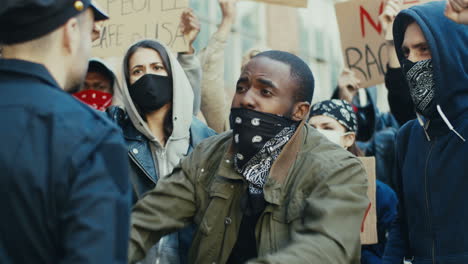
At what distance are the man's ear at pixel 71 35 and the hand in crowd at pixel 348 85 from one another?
399cm

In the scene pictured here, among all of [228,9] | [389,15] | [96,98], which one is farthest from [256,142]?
[228,9]

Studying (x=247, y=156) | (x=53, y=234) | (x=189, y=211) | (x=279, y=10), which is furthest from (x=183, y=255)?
(x=279, y=10)

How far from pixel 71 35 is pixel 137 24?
3.14m

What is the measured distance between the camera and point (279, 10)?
17.3 metres

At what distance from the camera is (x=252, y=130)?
3170 mm

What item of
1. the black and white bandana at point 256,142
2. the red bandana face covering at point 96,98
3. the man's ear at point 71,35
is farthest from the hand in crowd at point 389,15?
the man's ear at point 71,35

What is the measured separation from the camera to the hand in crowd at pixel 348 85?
19.8ft

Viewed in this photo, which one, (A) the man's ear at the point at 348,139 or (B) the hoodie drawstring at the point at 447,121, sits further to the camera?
(A) the man's ear at the point at 348,139

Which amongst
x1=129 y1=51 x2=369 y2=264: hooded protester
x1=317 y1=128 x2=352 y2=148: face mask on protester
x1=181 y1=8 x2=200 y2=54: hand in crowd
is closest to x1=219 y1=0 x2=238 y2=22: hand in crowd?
x1=181 y1=8 x2=200 y2=54: hand in crowd

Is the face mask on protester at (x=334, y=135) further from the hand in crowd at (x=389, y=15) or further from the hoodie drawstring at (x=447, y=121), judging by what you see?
the hoodie drawstring at (x=447, y=121)

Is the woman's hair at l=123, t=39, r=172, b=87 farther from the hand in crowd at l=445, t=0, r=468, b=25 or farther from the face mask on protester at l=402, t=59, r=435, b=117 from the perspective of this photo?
the hand in crowd at l=445, t=0, r=468, b=25

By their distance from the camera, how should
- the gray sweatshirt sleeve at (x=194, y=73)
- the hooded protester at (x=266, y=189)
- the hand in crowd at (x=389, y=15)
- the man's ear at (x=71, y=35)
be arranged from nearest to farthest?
the man's ear at (x=71, y=35), the hooded protester at (x=266, y=189), the gray sweatshirt sleeve at (x=194, y=73), the hand in crowd at (x=389, y=15)

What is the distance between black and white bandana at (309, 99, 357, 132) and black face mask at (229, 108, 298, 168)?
6.05 ft

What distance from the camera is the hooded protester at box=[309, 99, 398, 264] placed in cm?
466
